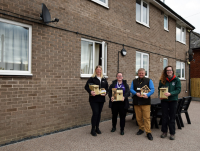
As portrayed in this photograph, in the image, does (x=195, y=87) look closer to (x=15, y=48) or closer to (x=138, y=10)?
(x=138, y=10)

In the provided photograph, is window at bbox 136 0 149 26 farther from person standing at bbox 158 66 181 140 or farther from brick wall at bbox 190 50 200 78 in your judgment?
brick wall at bbox 190 50 200 78

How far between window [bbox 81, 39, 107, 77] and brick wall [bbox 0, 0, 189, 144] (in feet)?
0.91

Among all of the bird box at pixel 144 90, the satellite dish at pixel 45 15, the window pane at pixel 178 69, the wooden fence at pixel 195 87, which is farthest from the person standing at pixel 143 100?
the wooden fence at pixel 195 87

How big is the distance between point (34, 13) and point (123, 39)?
382 cm

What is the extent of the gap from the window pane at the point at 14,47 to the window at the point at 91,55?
6.20 ft

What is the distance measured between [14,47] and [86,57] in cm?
237

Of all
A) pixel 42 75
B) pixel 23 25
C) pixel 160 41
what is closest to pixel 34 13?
pixel 23 25

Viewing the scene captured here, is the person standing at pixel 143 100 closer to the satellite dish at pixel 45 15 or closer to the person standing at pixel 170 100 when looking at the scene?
the person standing at pixel 170 100

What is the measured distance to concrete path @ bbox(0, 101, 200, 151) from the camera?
366cm

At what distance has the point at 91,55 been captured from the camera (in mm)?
6051

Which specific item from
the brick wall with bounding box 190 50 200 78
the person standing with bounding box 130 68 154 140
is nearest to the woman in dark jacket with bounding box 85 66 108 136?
the person standing with bounding box 130 68 154 140

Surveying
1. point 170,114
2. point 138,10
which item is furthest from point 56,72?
point 138,10

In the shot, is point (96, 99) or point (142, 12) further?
point (142, 12)

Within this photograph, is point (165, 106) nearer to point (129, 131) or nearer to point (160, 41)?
point (129, 131)
